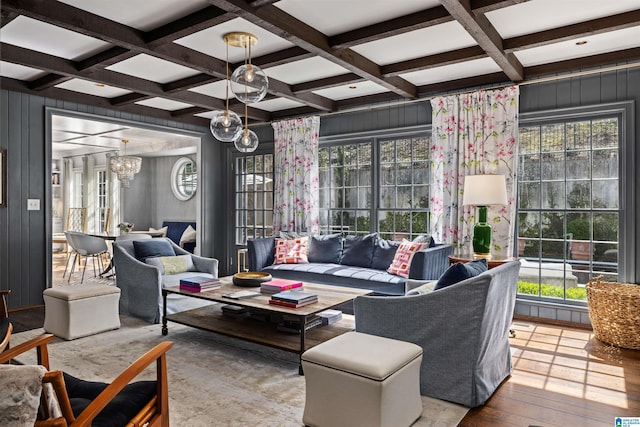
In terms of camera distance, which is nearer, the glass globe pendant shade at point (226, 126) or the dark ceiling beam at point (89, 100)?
the glass globe pendant shade at point (226, 126)

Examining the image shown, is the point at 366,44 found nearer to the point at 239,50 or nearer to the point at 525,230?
the point at 239,50

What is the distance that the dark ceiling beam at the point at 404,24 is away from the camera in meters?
2.85

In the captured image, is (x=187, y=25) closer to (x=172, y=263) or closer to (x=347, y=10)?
(x=347, y=10)

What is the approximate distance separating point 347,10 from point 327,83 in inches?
66.6

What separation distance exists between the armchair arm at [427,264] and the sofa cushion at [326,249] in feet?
4.39

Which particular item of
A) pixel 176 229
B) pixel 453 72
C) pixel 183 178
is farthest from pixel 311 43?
pixel 183 178

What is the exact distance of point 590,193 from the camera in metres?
4.25

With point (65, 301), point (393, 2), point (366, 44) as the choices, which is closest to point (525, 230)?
point (366, 44)

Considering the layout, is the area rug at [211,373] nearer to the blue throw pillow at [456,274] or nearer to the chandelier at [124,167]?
the blue throw pillow at [456,274]

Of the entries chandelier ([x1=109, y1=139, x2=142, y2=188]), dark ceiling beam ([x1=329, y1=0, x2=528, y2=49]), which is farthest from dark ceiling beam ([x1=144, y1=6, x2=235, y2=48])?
chandelier ([x1=109, y1=139, x2=142, y2=188])

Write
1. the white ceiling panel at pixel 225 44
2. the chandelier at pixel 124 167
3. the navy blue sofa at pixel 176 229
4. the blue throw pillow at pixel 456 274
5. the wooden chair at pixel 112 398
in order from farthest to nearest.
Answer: the navy blue sofa at pixel 176 229 < the chandelier at pixel 124 167 < the white ceiling panel at pixel 225 44 < the blue throw pillow at pixel 456 274 < the wooden chair at pixel 112 398

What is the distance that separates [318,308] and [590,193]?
3.04 m

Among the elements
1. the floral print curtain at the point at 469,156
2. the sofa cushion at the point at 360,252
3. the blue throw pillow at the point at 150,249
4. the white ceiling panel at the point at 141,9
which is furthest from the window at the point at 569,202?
the blue throw pillow at the point at 150,249

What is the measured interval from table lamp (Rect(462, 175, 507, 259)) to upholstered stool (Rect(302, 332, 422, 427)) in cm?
207
